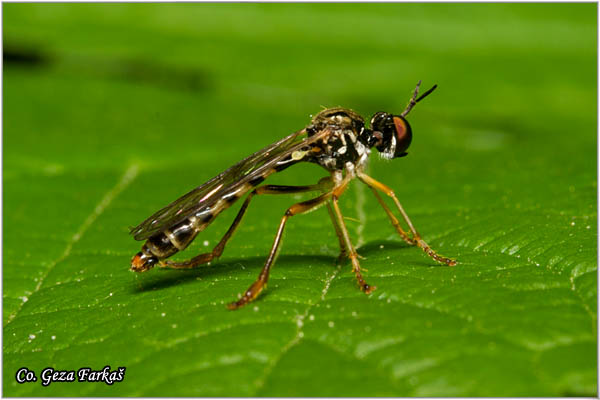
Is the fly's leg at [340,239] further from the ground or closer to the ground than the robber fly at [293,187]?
closer to the ground

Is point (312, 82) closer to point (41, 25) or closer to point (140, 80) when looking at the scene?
point (140, 80)

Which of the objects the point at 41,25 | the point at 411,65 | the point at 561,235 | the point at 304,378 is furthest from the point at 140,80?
the point at 304,378

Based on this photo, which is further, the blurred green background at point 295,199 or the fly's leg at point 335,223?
the fly's leg at point 335,223

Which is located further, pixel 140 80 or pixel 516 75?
pixel 140 80

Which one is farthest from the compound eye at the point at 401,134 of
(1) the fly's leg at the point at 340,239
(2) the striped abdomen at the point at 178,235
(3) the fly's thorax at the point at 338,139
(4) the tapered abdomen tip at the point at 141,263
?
(4) the tapered abdomen tip at the point at 141,263

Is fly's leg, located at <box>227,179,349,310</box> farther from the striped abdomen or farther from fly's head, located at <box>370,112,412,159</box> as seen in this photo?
fly's head, located at <box>370,112,412,159</box>

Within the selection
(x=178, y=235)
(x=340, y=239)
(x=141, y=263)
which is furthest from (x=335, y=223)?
(x=141, y=263)

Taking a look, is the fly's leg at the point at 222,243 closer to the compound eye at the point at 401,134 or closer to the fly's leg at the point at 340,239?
the fly's leg at the point at 340,239
